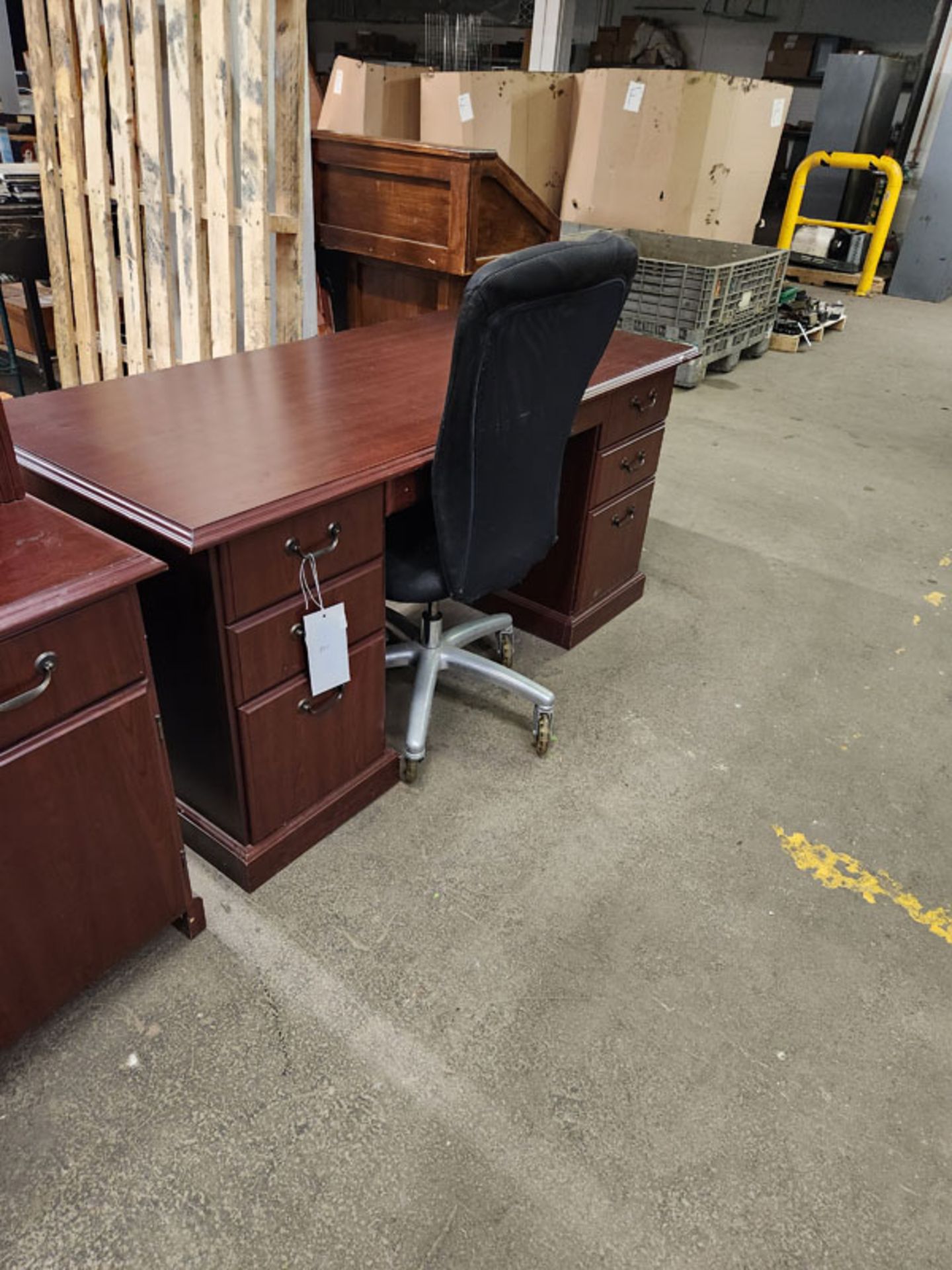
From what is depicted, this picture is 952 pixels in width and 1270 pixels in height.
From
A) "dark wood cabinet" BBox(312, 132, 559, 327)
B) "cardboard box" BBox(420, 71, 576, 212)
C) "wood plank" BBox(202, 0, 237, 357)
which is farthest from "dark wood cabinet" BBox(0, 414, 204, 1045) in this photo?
"cardboard box" BBox(420, 71, 576, 212)

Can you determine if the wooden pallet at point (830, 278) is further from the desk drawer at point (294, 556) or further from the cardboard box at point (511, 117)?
the desk drawer at point (294, 556)

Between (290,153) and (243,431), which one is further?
(290,153)

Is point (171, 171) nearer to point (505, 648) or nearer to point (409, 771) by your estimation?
point (505, 648)

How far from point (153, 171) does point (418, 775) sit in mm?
2323

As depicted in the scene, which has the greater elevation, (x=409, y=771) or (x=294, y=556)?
(x=294, y=556)

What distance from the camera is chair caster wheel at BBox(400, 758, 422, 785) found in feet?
5.98

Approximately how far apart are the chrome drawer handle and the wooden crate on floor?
1.94 metres

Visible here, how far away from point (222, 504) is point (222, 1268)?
39.0 inches

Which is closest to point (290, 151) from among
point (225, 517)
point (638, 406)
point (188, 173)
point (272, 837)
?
point (188, 173)

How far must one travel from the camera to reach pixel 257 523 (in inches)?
47.5

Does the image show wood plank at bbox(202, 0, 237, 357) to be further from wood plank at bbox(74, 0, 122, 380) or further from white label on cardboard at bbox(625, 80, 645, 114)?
white label on cardboard at bbox(625, 80, 645, 114)

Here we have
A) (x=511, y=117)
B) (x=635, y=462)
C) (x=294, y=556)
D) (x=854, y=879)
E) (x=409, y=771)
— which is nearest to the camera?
(x=294, y=556)

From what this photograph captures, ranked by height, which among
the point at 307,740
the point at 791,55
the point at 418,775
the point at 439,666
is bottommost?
the point at 418,775

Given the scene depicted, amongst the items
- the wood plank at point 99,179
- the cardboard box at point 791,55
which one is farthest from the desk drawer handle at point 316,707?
the cardboard box at point 791,55
